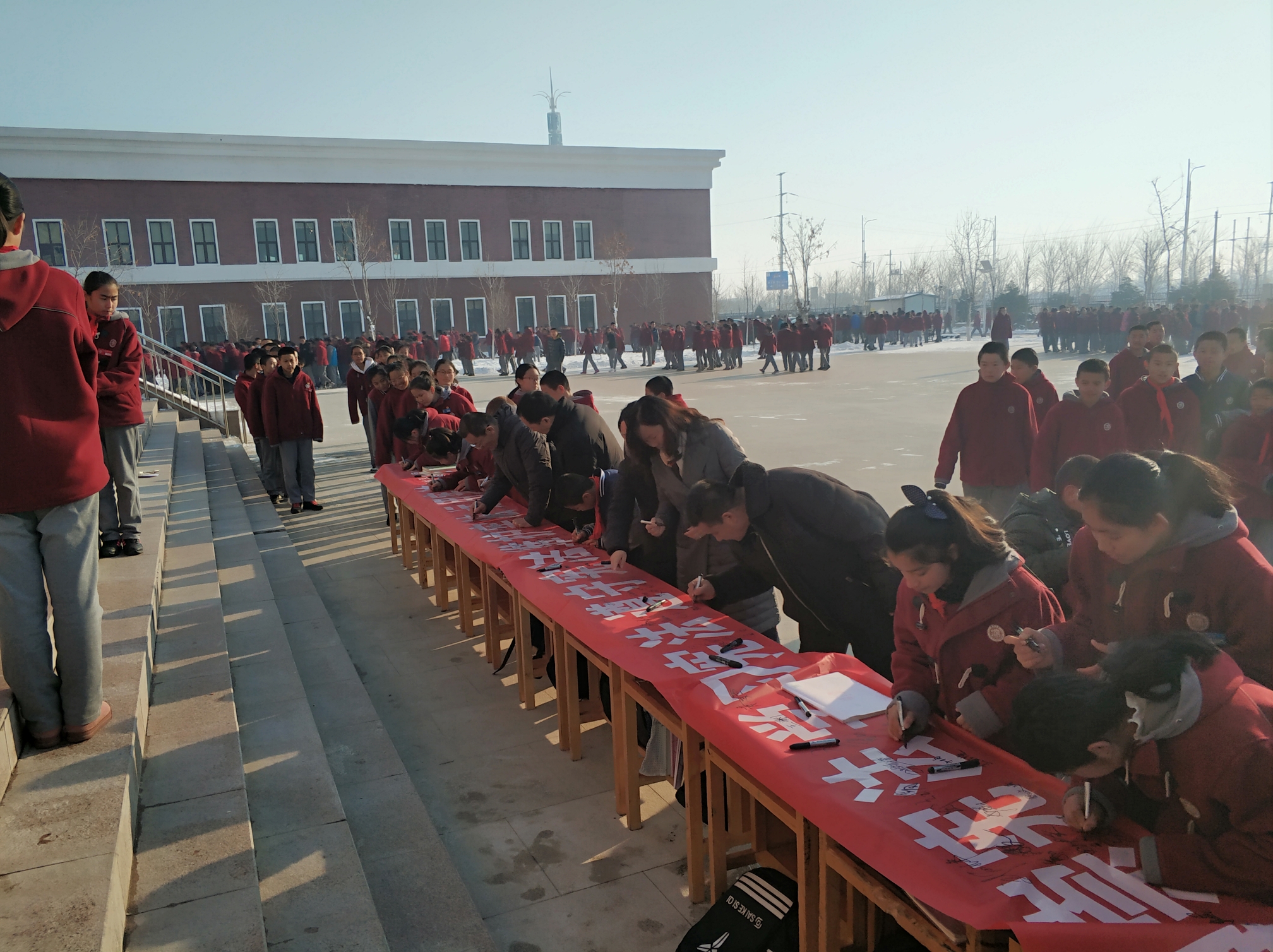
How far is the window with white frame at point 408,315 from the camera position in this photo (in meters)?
36.6

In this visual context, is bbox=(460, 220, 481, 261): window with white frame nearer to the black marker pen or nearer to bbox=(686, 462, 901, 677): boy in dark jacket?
bbox=(686, 462, 901, 677): boy in dark jacket

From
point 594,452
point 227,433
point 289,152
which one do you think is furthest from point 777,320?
point 594,452

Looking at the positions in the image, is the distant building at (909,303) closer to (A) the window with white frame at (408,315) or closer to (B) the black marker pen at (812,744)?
(A) the window with white frame at (408,315)

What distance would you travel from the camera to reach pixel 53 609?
8.83 feet

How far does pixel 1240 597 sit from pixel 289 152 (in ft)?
121

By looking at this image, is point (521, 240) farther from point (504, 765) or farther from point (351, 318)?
point (504, 765)

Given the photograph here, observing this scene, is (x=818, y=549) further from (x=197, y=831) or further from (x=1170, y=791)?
(x=197, y=831)

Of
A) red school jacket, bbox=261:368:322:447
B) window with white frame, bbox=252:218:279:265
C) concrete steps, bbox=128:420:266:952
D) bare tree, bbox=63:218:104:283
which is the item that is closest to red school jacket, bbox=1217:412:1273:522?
concrete steps, bbox=128:420:266:952

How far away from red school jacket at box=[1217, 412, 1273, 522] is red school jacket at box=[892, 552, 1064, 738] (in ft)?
9.75

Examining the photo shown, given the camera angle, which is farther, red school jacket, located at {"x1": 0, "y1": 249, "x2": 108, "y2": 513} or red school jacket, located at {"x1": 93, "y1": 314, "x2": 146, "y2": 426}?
red school jacket, located at {"x1": 93, "y1": 314, "x2": 146, "y2": 426}

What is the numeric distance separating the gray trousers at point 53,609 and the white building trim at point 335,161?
34.1 m

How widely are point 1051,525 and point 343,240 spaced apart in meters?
35.2

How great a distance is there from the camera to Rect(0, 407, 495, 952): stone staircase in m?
2.38

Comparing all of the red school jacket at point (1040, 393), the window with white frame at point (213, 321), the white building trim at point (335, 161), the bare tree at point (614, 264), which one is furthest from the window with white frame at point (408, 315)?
the red school jacket at point (1040, 393)
